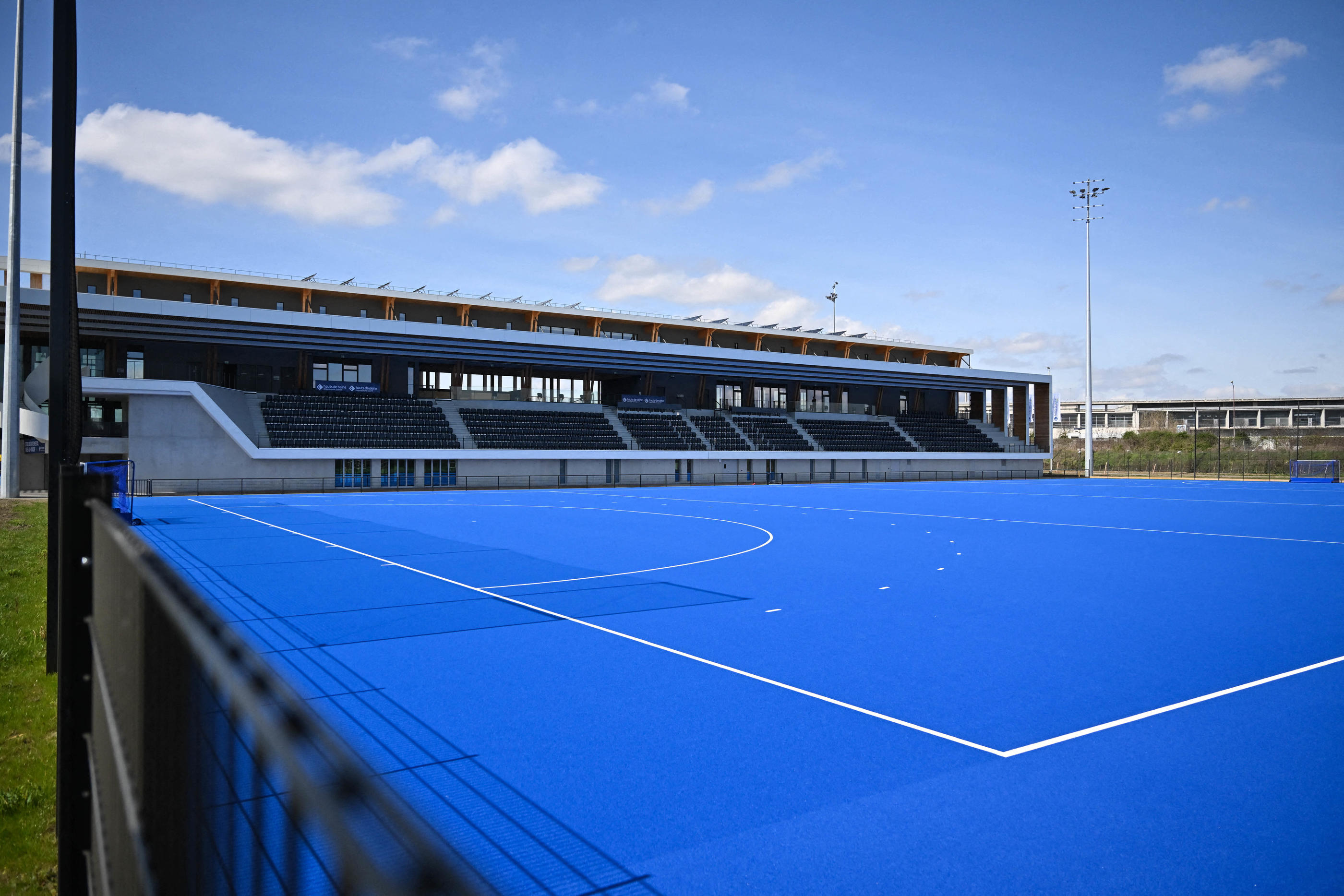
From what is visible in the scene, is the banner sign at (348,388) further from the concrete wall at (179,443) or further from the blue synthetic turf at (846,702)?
the blue synthetic turf at (846,702)

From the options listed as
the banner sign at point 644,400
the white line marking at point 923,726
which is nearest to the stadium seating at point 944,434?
the banner sign at point 644,400

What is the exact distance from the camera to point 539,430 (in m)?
56.1

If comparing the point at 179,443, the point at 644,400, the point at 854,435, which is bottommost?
the point at 179,443

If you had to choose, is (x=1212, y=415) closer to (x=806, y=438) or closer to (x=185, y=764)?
(x=806, y=438)

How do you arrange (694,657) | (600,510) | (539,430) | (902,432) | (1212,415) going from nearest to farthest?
(694,657), (600,510), (539,430), (902,432), (1212,415)

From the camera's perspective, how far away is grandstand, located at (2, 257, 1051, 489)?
44.2 meters

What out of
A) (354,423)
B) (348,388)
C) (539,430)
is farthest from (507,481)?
(348,388)

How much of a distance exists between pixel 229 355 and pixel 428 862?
57.0 m

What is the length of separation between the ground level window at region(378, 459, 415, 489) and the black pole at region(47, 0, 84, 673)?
41.9 m

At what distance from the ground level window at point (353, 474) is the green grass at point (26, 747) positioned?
34.4 metres

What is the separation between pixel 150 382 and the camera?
42594mm

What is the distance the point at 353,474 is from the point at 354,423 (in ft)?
11.6

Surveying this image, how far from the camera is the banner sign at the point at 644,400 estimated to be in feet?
210

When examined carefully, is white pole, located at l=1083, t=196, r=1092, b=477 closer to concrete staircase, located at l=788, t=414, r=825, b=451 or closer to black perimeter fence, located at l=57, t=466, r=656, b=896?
concrete staircase, located at l=788, t=414, r=825, b=451
